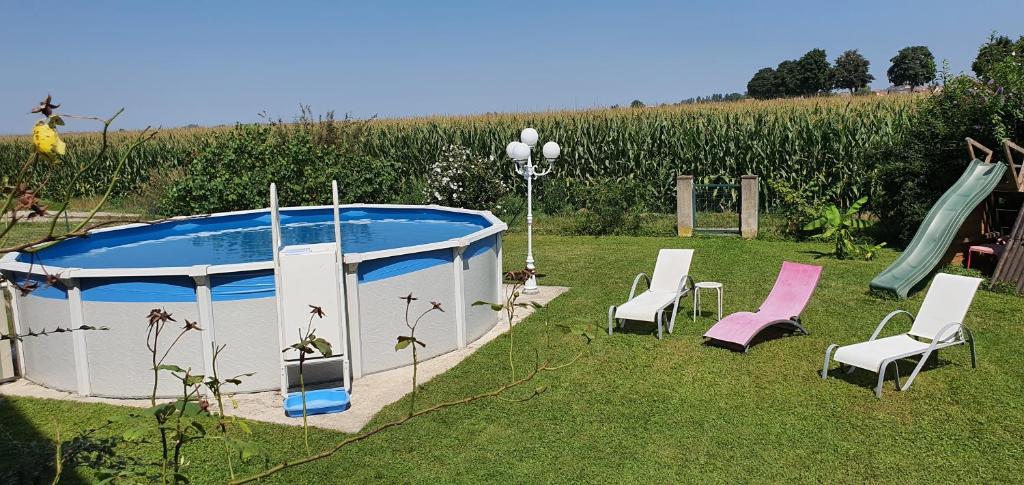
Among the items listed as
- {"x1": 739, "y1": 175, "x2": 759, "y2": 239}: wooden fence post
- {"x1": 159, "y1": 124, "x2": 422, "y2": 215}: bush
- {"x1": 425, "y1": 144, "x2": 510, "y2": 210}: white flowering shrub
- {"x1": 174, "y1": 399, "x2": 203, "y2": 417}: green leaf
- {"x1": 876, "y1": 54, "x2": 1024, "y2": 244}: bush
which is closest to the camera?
{"x1": 174, "y1": 399, "x2": 203, "y2": 417}: green leaf

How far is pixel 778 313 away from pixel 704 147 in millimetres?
13172

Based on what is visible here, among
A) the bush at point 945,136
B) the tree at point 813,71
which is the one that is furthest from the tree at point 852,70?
the bush at point 945,136

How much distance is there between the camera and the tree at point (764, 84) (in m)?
114

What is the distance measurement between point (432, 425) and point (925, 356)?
4969 millimetres

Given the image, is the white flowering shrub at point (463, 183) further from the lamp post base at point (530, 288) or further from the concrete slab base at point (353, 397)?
the concrete slab base at point (353, 397)

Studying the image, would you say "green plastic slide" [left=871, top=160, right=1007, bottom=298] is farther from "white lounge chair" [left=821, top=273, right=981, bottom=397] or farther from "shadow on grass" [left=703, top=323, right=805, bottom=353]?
"white lounge chair" [left=821, top=273, right=981, bottom=397]

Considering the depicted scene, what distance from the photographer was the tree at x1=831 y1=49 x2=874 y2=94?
107 m

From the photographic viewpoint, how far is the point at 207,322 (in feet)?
26.4

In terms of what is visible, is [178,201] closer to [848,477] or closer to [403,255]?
[403,255]

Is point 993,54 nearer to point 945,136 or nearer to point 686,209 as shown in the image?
point 945,136

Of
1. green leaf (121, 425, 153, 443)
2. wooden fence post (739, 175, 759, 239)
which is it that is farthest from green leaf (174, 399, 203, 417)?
wooden fence post (739, 175, 759, 239)

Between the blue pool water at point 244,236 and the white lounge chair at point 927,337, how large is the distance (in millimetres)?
7320

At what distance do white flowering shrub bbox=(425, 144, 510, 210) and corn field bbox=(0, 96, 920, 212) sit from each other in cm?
218

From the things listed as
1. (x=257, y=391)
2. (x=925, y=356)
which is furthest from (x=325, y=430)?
(x=925, y=356)
